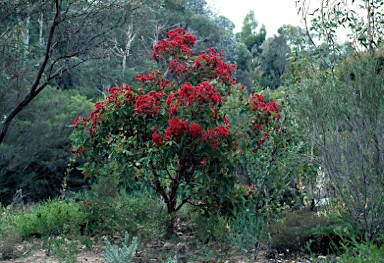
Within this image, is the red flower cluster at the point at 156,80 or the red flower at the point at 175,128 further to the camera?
the red flower cluster at the point at 156,80

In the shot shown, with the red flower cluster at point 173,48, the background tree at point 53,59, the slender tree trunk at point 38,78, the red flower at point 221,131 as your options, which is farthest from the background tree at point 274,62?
the red flower at point 221,131

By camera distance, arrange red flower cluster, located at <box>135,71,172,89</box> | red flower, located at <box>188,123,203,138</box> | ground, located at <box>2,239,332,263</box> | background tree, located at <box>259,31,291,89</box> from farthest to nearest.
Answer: background tree, located at <box>259,31,291,89</box>, red flower cluster, located at <box>135,71,172,89</box>, ground, located at <box>2,239,332,263</box>, red flower, located at <box>188,123,203,138</box>

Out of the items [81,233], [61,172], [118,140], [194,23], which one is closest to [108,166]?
[118,140]

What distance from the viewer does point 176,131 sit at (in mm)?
4773

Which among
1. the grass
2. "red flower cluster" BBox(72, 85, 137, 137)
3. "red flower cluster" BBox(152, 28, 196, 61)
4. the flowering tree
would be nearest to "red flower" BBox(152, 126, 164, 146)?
the flowering tree

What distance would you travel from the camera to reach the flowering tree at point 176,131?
487cm

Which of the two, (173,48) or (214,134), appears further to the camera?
(173,48)

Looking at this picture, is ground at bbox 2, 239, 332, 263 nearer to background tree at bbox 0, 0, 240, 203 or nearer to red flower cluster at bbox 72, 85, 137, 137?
red flower cluster at bbox 72, 85, 137, 137

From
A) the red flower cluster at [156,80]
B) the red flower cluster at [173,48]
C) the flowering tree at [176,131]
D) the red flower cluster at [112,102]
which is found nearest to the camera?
the flowering tree at [176,131]

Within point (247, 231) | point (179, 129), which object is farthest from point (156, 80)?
point (247, 231)

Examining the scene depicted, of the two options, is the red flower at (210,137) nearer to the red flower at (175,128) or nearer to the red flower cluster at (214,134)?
the red flower cluster at (214,134)

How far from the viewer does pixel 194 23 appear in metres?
27.5

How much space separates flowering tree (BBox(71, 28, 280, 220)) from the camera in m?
4.87

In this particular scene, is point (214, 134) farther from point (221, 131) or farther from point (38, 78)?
point (38, 78)
